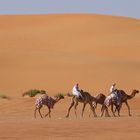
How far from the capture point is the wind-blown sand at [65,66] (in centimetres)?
2316

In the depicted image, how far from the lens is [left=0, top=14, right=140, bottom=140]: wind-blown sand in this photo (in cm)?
2316

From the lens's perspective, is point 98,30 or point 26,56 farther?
point 98,30

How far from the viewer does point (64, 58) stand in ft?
233

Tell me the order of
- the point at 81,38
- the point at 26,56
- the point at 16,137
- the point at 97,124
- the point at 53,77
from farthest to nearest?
the point at 81,38 → the point at 26,56 → the point at 53,77 → the point at 97,124 → the point at 16,137

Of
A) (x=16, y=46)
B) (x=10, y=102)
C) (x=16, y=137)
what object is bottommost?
(x=16, y=137)

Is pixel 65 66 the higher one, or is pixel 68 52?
pixel 68 52

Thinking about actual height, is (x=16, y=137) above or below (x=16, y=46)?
below

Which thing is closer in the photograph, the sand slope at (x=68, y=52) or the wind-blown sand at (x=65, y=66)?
the wind-blown sand at (x=65, y=66)

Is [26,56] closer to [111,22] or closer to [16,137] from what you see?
[111,22]

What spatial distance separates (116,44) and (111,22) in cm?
1744

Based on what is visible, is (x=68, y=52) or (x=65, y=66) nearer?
(x=65, y=66)

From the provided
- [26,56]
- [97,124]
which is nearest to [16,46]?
[26,56]

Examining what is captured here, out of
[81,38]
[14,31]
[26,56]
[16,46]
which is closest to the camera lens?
[26,56]

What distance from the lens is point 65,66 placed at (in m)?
67.5
